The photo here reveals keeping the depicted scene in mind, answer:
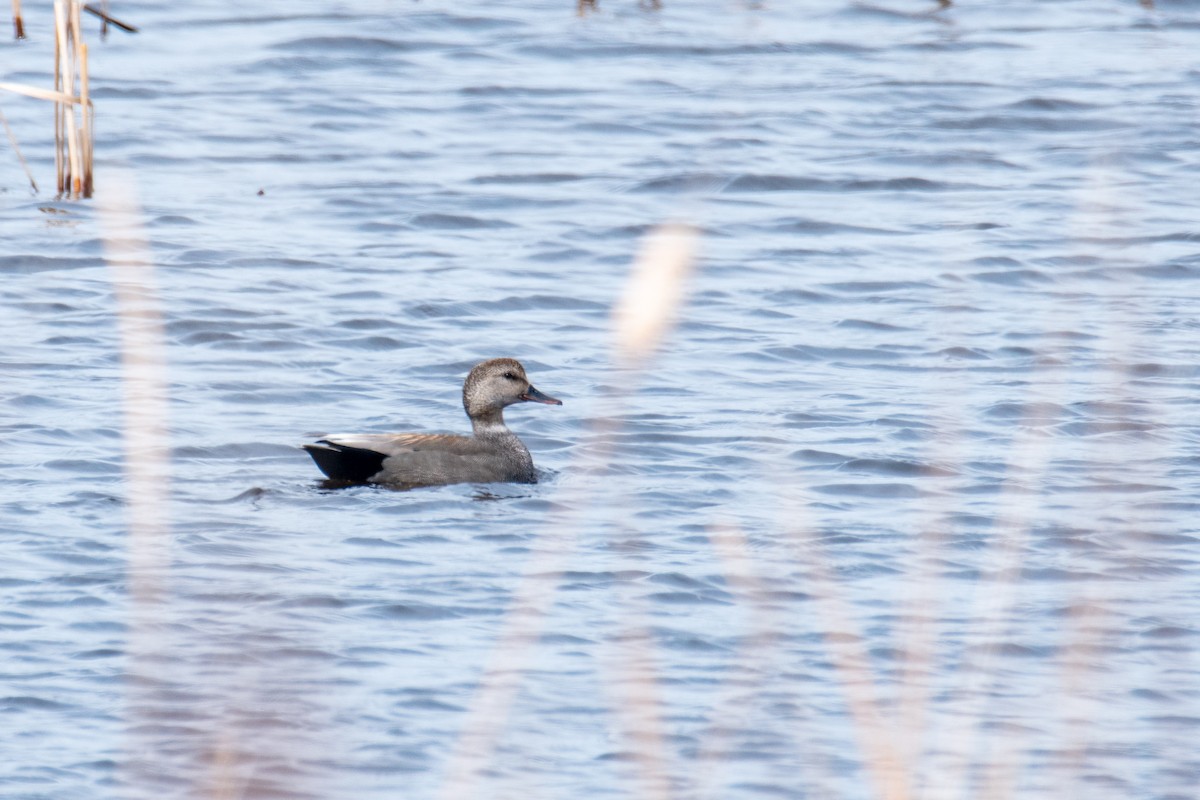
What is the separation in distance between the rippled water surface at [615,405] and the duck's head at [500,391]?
0.35 m

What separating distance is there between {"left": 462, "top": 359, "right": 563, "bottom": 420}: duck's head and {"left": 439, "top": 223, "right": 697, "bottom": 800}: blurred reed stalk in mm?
895

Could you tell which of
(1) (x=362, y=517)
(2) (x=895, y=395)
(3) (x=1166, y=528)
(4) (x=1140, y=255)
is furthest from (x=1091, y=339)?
(1) (x=362, y=517)

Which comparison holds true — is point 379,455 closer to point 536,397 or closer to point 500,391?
point 500,391

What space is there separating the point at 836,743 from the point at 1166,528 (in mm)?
2656

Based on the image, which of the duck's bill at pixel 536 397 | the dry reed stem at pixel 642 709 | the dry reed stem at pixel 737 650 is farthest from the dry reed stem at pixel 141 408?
the duck's bill at pixel 536 397

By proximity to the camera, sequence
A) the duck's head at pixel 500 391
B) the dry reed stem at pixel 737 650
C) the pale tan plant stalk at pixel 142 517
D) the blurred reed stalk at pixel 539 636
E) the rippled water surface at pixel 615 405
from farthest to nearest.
Answer: the duck's head at pixel 500 391 → the rippled water surface at pixel 615 405 → the dry reed stem at pixel 737 650 → the pale tan plant stalk at pixel 142 517 → the blurred reed stalk at pixel 539 636

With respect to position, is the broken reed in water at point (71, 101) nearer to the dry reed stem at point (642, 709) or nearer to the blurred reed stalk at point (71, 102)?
the blurred reed stalk at point (71, 102)

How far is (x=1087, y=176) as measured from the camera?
1598 centimetres

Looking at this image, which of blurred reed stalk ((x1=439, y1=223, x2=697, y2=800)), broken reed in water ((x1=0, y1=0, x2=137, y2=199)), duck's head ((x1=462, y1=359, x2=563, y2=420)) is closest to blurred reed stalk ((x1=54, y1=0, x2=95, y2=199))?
broken reed in water ((x1=0, y1=0, x2=137, y2=199))

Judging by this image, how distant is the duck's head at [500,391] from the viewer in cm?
1030

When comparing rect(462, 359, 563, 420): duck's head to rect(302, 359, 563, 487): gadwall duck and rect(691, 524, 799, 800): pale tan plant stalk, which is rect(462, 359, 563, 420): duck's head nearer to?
rect(302, 359, 563, 487): gadwall duck

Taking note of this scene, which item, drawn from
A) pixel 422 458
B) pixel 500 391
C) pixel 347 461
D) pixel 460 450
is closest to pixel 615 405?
pixel 347 461

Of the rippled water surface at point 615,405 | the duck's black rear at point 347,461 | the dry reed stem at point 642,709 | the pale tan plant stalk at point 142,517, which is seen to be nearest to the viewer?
the dry reed stem at point 642,709

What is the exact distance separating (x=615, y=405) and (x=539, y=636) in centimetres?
116
